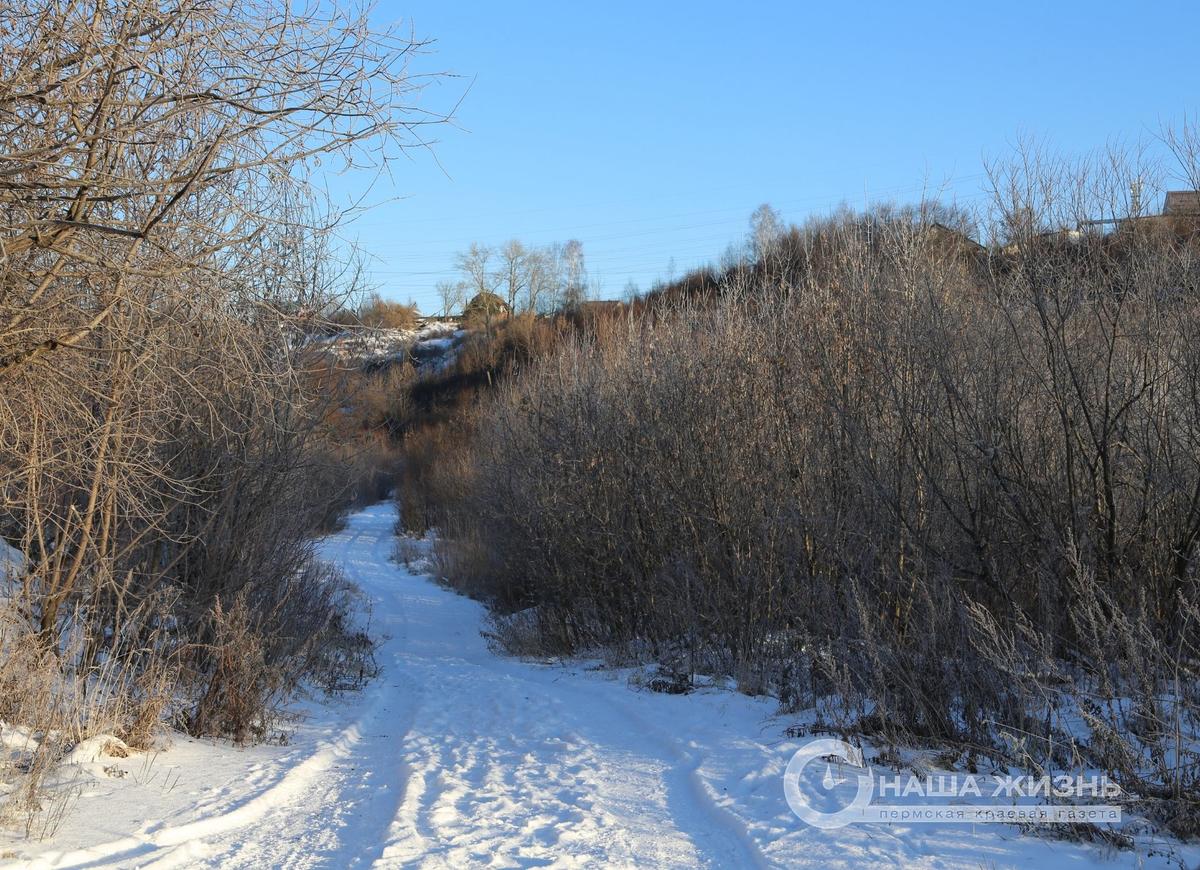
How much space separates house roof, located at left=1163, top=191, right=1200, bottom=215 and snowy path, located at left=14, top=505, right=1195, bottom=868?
5.89 meters

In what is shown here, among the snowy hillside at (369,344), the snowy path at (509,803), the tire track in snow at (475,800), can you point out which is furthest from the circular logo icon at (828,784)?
the snowy hillside at (369,344)

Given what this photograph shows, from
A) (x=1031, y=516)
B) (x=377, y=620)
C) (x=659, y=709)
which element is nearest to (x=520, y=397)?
(x=377, y=620)

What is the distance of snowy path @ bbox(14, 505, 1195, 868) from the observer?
16.6ft

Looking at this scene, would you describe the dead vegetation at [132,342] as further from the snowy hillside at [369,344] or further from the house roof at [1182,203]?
the house roof at [1182,203]

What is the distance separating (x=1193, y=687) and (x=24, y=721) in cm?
785

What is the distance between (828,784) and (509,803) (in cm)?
209

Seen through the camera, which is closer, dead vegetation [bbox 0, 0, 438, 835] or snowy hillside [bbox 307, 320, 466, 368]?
dead vegetation [bbox 0, 0, 438, 835]

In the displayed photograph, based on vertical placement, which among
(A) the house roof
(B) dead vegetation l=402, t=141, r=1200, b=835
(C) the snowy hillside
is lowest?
(B) dead vegetation l=402, t=141, r=1200, b=835

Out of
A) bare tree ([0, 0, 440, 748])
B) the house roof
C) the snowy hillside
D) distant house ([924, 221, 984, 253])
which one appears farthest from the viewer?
distant house ([924, 221, 984, 253])

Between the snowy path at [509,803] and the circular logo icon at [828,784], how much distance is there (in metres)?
0.14

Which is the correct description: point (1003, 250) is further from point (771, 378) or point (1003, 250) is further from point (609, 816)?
point (609, 816)

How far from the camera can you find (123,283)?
508 cm

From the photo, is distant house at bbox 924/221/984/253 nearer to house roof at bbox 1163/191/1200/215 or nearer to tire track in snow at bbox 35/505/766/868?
house roof at bbox 1163/191/1200/215

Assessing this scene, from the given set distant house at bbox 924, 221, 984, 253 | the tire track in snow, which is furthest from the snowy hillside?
distant house at bbox 924, 221, 984, 253
